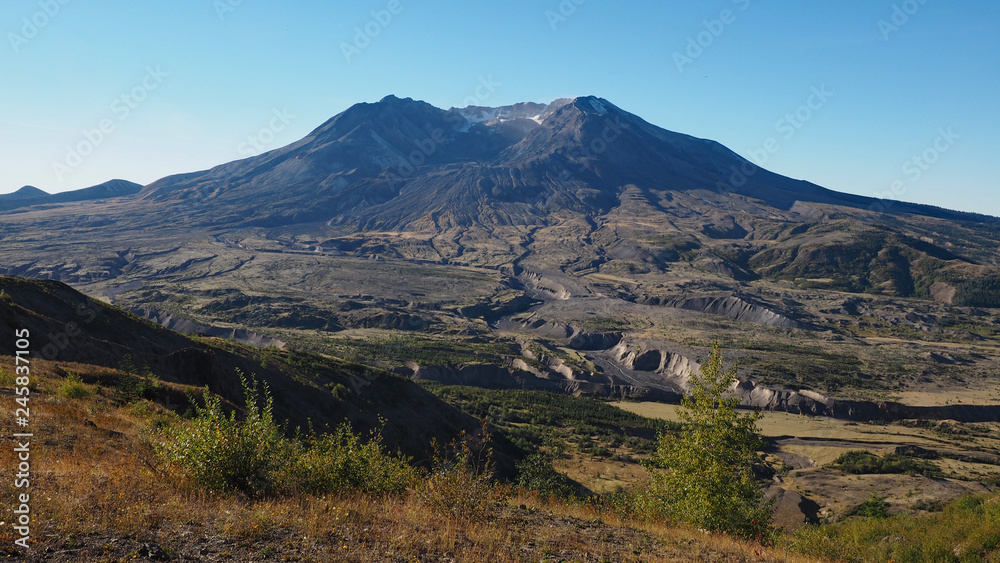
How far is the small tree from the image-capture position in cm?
1177

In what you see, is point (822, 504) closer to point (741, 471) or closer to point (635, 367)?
point (741, 471)

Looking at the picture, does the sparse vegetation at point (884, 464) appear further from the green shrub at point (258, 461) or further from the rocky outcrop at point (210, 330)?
the rocky outcrop at point (210, 330)

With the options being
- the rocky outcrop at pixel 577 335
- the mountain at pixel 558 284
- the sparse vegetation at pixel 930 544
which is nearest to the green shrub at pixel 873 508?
the sparse vegetation at pixel 930 544

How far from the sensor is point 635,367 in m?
70.4

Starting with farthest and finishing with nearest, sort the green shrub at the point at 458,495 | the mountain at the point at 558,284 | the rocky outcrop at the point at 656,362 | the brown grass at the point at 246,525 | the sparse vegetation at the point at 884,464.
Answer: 1. the mountain at the point at 558,284
2. the rocky outcrop at the point at 656,362
3. the sparse vegetation at the point at 884,464
4. the green shrub at the point at 458,495
5. the brown grass at the point at 246,525

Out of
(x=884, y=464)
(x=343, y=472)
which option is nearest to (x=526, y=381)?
(x=884, y=464)

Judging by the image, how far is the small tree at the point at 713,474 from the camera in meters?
11.8

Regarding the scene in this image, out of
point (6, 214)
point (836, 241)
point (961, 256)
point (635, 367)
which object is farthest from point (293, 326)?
point (961, 256)

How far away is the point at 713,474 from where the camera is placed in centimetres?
1206

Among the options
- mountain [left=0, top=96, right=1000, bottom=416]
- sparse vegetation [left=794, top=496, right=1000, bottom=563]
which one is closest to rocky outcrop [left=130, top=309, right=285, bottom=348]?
mountain [left=0, top=96, right=1000, bottom=416]

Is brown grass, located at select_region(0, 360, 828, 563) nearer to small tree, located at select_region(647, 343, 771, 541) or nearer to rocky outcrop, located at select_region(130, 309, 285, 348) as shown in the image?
small tree, located at select_region(647, 343, 771, 541)

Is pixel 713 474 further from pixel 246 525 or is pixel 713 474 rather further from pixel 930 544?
pixel 246 525

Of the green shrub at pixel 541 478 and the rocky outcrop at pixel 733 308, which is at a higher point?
the rocky outcrop at pixel 733 308

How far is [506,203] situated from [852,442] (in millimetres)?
162940
